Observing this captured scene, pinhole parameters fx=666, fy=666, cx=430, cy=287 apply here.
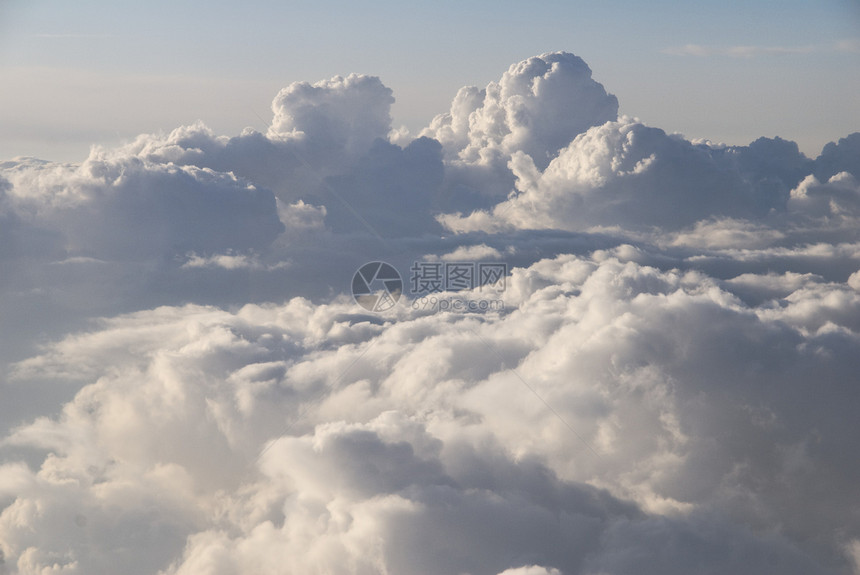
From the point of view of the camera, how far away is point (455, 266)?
Result: 536 ft

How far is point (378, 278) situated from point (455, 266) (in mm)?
22857

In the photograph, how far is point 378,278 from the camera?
490 feet

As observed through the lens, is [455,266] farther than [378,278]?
Yes
